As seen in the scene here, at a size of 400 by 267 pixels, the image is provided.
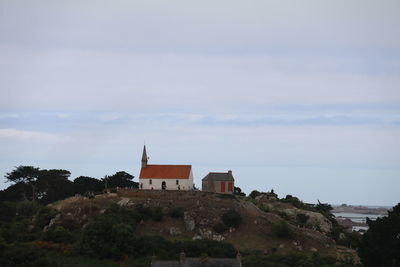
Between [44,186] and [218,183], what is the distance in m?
26.5

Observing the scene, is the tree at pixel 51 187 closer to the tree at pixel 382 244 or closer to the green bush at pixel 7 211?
the green bush at pixel 7 211

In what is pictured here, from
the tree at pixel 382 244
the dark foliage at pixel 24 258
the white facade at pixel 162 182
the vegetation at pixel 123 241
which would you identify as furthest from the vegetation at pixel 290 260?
the white facade at pixel 162 182

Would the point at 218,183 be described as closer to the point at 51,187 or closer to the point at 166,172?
the point at 166,172

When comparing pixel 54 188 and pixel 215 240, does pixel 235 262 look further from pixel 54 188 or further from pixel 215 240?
pixel 54 188

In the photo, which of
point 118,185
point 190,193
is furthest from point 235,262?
point 118,185

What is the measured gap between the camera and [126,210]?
7712 cm

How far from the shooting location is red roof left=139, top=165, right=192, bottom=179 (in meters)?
86.9

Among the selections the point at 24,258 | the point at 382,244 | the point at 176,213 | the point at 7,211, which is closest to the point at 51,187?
the point at 7,211

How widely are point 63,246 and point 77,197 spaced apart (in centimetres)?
1510

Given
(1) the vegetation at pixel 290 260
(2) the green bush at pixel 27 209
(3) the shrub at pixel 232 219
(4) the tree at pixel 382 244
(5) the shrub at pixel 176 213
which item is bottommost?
(1) the vegetation at pixel 290 260

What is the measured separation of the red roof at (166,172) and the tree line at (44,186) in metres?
9.82

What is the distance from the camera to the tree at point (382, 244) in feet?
191

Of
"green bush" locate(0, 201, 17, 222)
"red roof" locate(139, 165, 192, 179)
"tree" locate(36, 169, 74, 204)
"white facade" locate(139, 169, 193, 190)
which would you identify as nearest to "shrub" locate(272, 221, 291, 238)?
"white facade" locate(139, 169, 193, 190)

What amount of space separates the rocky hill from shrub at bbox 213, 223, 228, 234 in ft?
0.82
